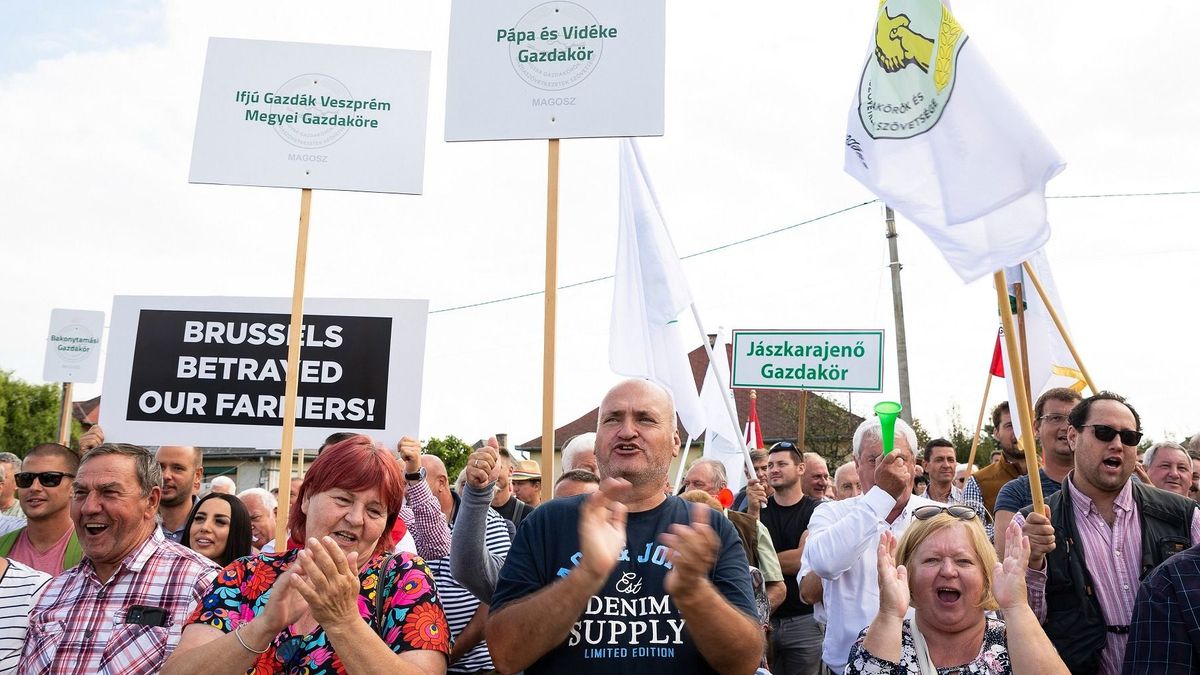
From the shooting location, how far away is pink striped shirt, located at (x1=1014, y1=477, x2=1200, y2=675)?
385cm

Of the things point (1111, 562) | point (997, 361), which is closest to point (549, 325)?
point (1111, 562)

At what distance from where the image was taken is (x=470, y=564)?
11.4 ft

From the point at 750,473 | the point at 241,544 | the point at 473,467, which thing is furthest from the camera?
the point at 750,473

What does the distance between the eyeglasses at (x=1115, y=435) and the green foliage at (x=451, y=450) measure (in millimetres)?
23549

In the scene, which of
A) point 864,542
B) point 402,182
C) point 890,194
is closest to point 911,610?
point 864,542

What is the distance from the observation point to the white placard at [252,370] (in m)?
5.14

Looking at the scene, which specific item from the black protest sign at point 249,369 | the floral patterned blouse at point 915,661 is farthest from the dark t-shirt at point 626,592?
the black protest sign at point 249,369

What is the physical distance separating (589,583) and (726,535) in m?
0.65

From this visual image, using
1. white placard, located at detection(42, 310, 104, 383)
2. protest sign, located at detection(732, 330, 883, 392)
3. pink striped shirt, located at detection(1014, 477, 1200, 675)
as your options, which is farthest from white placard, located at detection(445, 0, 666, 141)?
white placard, located at detection(42, 310, 104, 383)

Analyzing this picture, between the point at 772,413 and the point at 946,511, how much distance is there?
33466mm

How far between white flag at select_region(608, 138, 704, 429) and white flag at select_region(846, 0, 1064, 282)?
2.59 metres

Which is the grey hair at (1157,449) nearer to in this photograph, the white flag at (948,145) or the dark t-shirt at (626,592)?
the white flag at (948,145)

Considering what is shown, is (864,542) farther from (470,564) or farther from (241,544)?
(241,544)

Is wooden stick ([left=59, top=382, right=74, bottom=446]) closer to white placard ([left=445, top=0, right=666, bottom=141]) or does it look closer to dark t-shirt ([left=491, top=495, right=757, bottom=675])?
white placard ([left=445, top=0, right=666, bottom=141])
